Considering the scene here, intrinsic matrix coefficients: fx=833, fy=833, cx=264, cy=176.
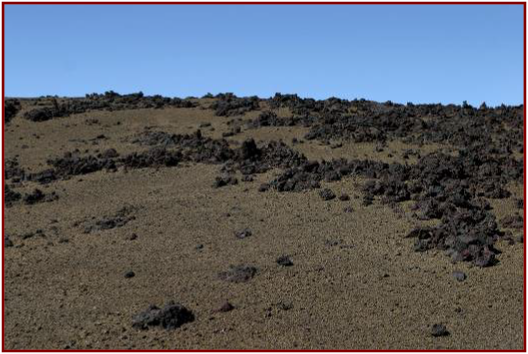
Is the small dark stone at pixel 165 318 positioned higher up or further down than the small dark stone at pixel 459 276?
further down

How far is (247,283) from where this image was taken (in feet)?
78.6

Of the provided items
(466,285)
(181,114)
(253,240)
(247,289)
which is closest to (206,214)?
(253,240)

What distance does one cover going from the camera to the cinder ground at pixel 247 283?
66.8 feet

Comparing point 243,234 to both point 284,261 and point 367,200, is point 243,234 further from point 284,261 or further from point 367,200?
point 367,200

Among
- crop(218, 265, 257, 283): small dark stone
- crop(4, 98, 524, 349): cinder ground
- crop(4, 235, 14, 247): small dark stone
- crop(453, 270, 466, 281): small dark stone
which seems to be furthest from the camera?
crop(4, 235, 14, 247): small dark stone

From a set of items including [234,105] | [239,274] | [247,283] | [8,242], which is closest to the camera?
[247,283]

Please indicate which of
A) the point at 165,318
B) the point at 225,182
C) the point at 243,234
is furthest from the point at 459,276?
the point at 225,182

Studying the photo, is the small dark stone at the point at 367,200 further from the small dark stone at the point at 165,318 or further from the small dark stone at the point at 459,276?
the small dark stone at the point at 165,318

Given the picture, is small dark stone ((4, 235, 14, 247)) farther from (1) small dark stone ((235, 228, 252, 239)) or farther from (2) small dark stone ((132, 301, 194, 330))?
(2) small dark stone ((132, 301, 194, 330))

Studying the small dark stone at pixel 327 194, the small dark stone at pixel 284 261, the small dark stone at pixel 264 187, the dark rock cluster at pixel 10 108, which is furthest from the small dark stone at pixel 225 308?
the dark rock cluster at pixel 10 108

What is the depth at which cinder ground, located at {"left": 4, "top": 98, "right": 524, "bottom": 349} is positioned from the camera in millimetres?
20375

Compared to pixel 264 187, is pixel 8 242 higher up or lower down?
lower down

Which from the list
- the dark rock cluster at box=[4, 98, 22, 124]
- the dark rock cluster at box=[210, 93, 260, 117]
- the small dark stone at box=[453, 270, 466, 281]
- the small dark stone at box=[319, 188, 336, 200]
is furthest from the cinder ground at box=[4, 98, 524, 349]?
the dark rock cluster at box=[4, 98, 22, 124]

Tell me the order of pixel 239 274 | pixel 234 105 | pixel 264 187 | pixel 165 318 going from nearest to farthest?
pixel 165 318 < pixel 239 274 < pixel 264 187 < pixel 234 105
